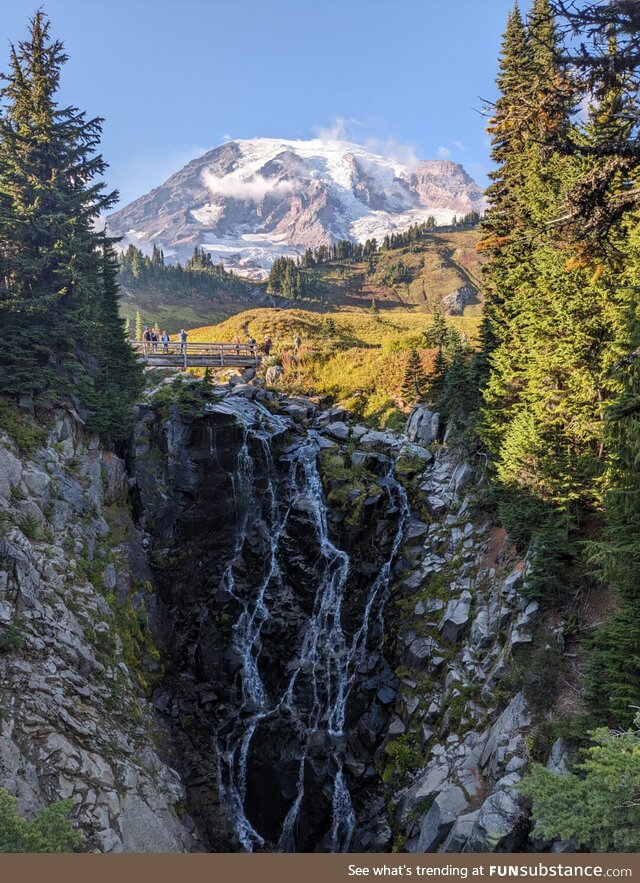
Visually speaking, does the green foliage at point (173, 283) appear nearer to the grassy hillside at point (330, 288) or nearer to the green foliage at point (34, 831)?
the grassy hillside at point (330, 288)

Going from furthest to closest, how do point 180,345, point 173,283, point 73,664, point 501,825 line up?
point 173,283 < point 180,345 < point 73,664 < point 501,825

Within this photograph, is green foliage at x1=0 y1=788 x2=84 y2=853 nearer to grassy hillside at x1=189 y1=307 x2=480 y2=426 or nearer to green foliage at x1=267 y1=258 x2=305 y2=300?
grassy hillside at x1=189 y1=307 x2=480 y2=426

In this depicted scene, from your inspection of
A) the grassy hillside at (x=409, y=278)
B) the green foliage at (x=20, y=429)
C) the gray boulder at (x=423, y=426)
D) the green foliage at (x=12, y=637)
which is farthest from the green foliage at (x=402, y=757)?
the grassy hillside at (x=409, y=278)

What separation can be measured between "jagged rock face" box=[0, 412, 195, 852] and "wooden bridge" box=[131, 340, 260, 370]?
13.1m

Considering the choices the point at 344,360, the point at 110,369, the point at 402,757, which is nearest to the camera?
the point at 402,757

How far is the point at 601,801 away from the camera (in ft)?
20.4

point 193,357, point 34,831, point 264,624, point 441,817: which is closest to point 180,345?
point 193,357

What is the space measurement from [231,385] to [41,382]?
45.7ft

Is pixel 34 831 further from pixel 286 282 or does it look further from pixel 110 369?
pixel 286 282

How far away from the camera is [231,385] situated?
31.3m

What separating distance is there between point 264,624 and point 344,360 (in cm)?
2114
